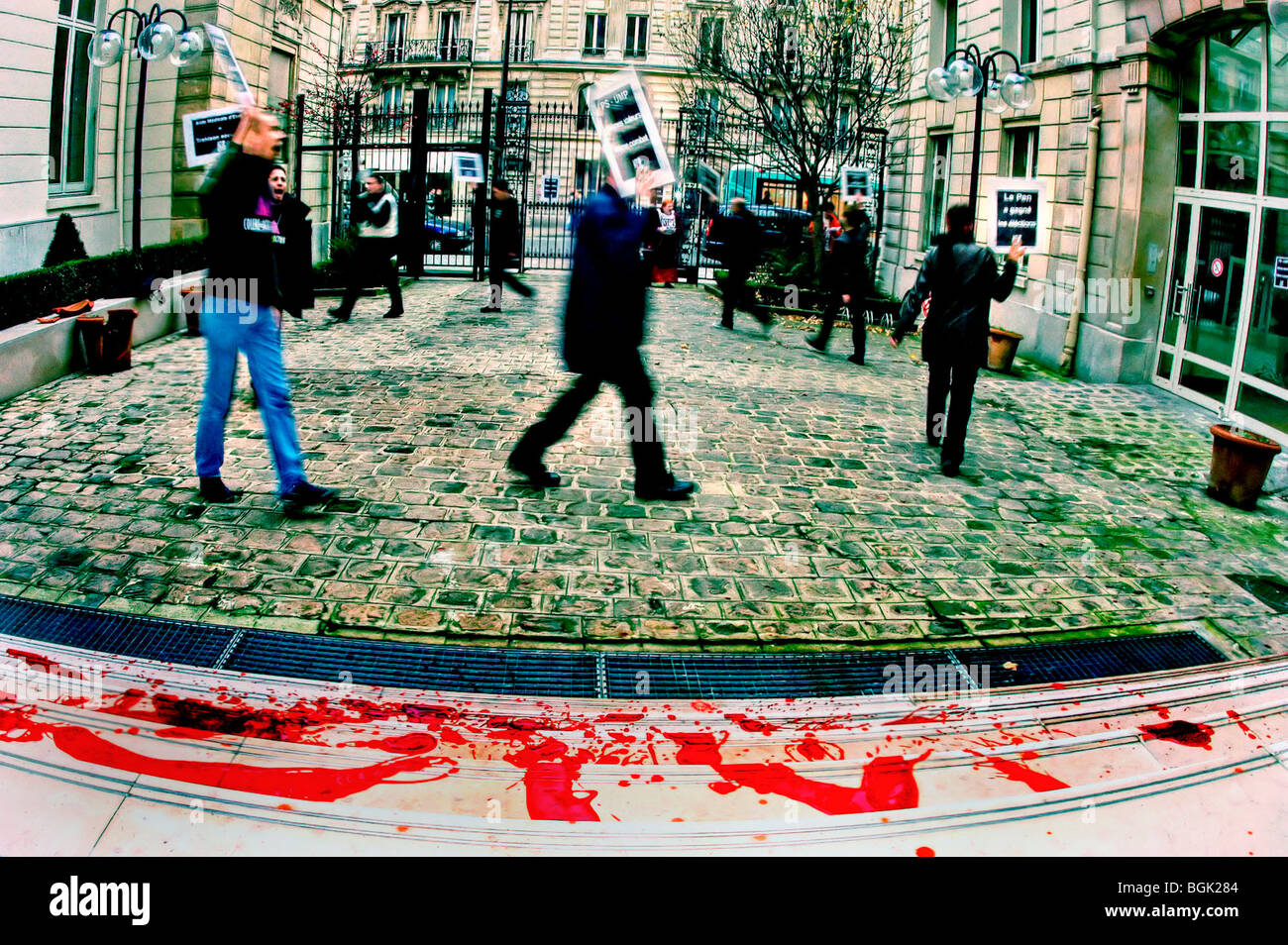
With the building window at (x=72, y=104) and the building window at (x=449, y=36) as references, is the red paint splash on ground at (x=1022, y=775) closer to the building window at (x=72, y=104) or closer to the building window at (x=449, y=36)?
the building window at (x=72, y=104)

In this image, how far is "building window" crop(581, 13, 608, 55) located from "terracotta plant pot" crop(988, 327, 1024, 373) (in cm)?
3676

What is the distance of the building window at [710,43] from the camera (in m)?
19.0

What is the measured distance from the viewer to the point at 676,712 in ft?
12.5

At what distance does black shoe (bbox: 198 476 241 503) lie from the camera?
5.67 m

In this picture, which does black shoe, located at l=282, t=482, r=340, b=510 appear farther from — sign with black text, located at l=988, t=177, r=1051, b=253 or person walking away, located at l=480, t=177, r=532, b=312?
sign with black text, located at l=988, t=177, r=1051, b=253

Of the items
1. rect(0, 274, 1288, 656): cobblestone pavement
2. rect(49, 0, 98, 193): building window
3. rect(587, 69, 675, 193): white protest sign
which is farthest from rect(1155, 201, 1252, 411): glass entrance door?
rect(49, 0, 98, 193): building window

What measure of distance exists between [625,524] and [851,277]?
741cm

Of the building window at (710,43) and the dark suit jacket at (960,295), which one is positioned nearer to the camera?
the dark suit jacket at (960,295)

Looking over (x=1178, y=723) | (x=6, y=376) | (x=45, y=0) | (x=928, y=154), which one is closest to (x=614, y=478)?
(x=1178, y=723)

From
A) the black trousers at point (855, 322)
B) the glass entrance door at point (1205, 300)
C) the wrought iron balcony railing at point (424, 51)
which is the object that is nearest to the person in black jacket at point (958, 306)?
the black trousers at point (855, 322)

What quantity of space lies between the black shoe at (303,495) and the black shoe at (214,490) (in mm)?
376
